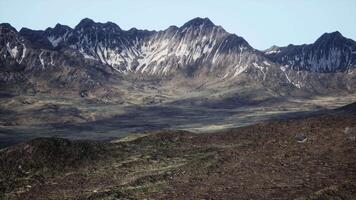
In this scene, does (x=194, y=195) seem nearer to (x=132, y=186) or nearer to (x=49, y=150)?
(x=132, y=186)

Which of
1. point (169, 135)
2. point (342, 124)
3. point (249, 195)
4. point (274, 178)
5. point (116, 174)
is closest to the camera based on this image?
point (249, 195)

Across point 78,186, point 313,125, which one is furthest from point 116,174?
point 313,125

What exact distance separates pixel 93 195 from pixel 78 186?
4.97 meters

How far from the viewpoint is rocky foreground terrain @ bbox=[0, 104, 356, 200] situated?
3225 centimetres

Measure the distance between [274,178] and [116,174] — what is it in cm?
1467

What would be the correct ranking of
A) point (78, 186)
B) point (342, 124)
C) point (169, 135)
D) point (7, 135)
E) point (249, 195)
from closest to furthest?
1. point (249, 195)
2. point (78, 186)
3. point (342, 124)
4. point (169, 135)
5. point (7, 135)

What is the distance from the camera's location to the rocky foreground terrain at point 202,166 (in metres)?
32.2

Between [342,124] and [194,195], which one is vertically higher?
[342,124]

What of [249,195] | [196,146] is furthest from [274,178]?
[196,146]

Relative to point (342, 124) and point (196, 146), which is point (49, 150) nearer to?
point (196, 146)

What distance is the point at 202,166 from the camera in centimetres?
4041

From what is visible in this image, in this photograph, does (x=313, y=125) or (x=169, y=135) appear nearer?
(x=313, y=125)

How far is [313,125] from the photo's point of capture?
48.9 metres

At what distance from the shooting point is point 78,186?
1515 inches
